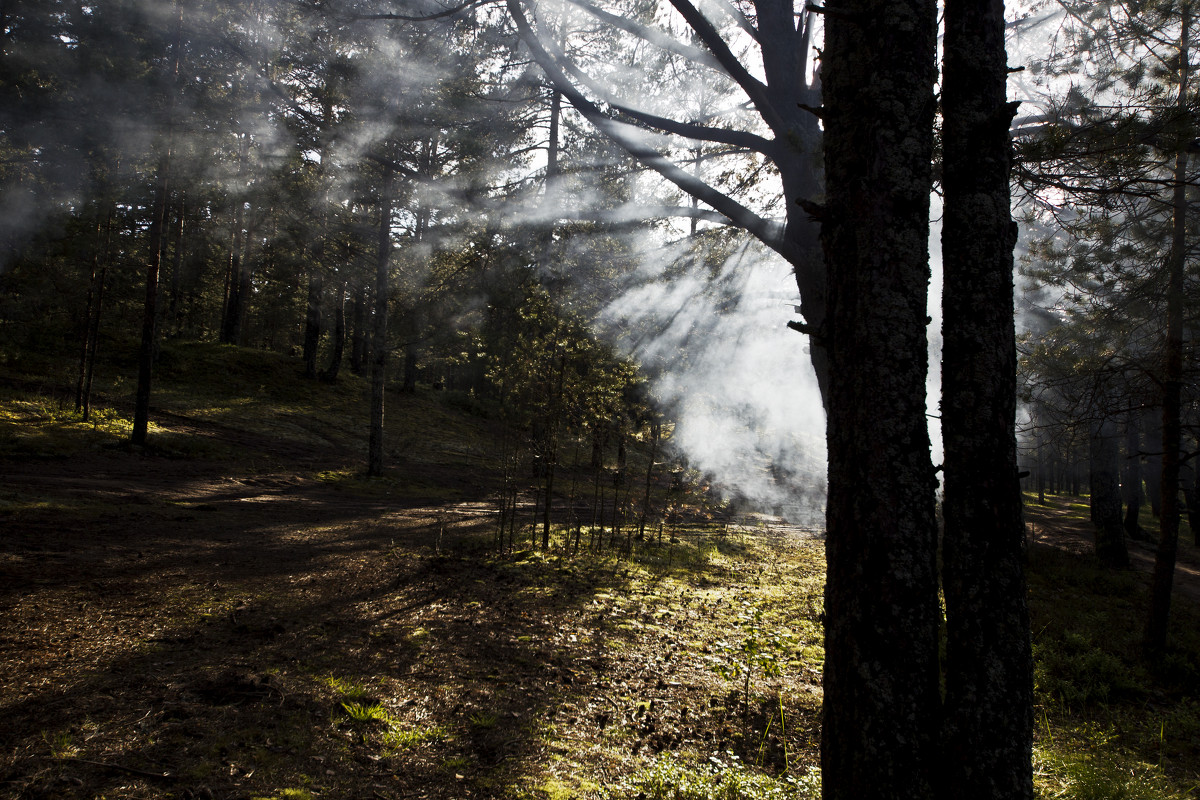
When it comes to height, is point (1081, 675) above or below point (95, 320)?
below

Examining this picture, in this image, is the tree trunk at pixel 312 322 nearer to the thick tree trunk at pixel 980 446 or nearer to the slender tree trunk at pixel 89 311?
the slender tree trunk at pixel 89 311

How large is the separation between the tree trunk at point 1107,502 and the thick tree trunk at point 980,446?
37.7 feet

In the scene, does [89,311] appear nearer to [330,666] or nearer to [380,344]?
[380,344]

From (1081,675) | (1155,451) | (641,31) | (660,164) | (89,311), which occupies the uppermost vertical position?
(641,31)

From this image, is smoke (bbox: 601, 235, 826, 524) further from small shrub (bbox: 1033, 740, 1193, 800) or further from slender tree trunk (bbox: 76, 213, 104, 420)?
slender tree trunk (bbox: 76, 213, 104, 420)

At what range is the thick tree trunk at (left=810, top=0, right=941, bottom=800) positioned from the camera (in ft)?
6.84

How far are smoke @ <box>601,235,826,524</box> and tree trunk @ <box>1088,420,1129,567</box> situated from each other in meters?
6.71

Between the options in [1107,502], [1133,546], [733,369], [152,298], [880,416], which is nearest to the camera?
[880,416]

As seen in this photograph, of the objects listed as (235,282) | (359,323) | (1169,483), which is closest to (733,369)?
(1169,483)

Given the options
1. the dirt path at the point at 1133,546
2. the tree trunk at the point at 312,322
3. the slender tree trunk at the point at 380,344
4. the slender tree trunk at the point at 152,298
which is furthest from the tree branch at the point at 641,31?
the tree trunk at the point at 312,322

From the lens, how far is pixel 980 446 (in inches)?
88.5

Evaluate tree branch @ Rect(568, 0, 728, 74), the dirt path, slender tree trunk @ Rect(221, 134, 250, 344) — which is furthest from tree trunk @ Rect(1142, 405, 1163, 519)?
slender tree trunk @ Rect(221, 134, 250, 344)

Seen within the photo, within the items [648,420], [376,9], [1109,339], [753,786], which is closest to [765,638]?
[753,786]

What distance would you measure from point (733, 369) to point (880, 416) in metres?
19.8
